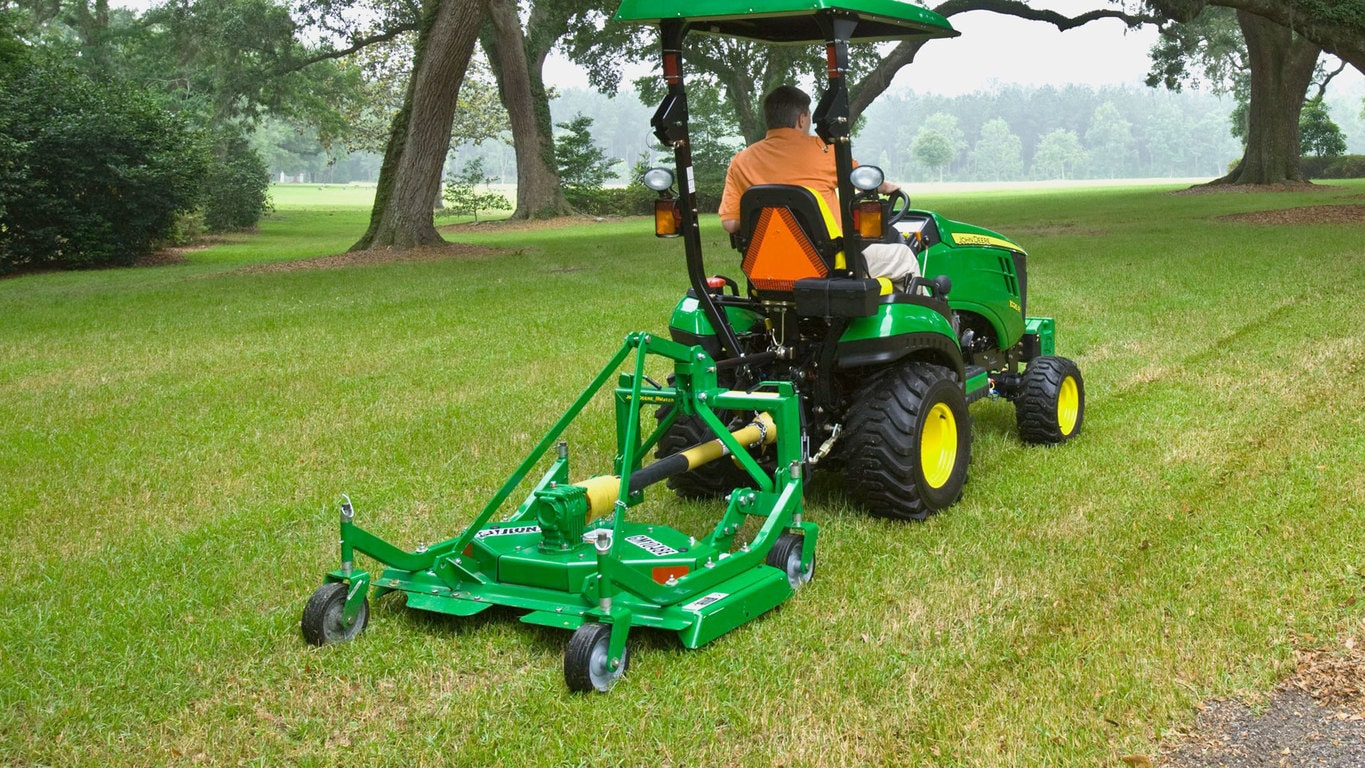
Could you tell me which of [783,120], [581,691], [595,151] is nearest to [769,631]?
[581,691]

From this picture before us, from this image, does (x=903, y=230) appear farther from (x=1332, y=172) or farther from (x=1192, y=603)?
(x=1332, y=172)

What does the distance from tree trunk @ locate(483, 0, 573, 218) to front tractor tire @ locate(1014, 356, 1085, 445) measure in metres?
28.2

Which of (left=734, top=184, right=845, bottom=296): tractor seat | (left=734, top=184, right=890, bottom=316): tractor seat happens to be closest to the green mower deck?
(left=734, top=184, right=890, bottom=316): tractor seat

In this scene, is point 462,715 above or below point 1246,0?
below

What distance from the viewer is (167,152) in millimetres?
22391

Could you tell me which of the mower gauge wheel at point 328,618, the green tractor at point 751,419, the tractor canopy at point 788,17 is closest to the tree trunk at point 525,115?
the tractor canopy at point 788,17

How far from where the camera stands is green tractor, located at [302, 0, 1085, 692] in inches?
159

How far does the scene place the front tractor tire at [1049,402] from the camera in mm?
6508

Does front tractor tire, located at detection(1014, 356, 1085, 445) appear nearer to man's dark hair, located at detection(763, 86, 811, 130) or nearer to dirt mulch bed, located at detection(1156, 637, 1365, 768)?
man's dark hair, located at detection(763, 86, 811, 130)

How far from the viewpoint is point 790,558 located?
4438 mm

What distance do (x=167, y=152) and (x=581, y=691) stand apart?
21.5 meters

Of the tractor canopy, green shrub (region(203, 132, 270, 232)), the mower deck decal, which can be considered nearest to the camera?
the tractor canopy

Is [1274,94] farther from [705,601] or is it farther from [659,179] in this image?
[705,601]

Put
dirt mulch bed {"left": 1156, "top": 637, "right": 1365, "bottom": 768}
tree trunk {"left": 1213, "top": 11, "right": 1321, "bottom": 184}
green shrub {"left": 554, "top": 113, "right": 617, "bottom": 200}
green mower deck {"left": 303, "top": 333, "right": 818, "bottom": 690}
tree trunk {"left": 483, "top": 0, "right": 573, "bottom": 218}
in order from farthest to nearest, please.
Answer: green shrub {"left": 554, "top": 113, "right": 617, "bottom": 200}
tree trunk {"left": 483, "top": 0, "right": 573, "bottom": 218}
tree trunk {"left": 1213, "top": 11, "right": 1321, "bottom": 184}
green mower deck {"left": 303, "top": 333, "right": 818, "bottom": 690}
dirt mulch bed {"left": 1156, "top": 637, "right": 1365, "bottom": 768}
